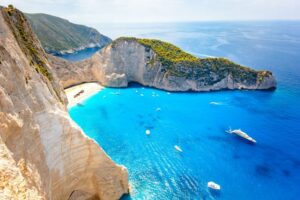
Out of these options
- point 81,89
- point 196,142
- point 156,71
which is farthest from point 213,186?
point 81,89

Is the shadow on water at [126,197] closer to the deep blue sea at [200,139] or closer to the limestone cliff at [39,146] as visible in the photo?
the deep blue sea at [200,139]

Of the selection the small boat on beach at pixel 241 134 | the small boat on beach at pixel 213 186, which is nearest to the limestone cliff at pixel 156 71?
the small boat on beach at pixel 241 134

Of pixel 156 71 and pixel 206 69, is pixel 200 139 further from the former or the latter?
pixel 206 69

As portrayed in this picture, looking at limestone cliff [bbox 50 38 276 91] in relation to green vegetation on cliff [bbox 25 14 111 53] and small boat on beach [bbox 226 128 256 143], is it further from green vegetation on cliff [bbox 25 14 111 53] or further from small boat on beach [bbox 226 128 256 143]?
green vegetation on cliff [bbox 25 14 111 53]

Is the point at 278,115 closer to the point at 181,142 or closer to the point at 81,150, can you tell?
the point at 181,142

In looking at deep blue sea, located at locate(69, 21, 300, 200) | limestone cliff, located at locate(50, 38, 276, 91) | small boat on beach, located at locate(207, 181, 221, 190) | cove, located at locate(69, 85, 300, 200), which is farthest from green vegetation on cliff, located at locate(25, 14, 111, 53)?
small boat on beach, located at locate(207, 181, 221, 190)

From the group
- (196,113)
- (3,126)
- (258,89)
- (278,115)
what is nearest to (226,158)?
(196,113)
